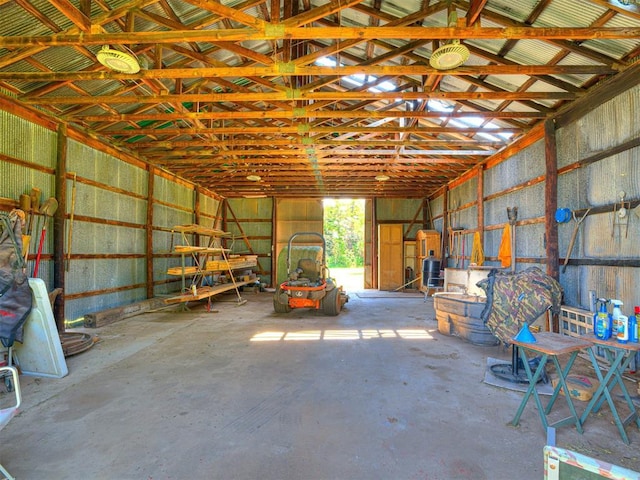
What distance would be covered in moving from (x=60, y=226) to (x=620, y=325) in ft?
26.1

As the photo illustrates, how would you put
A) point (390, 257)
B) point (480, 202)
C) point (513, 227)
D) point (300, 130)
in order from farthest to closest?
point (390, 257) → point (480, 202) → point (513, 227) → point (300, 130)

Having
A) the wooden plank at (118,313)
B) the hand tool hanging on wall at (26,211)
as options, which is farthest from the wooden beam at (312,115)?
the wooden plank at (118,313)

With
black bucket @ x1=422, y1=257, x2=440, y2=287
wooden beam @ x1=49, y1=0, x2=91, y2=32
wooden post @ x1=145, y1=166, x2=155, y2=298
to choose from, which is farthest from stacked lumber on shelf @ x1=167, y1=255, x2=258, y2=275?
black bucket @ x1=422, y1=257, x2=440, y2=287

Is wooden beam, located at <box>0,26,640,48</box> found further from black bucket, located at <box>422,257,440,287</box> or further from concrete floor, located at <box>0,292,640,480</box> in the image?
black bucket, located at <box>422,257,440,287</box>

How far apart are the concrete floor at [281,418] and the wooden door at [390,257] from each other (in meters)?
8.48

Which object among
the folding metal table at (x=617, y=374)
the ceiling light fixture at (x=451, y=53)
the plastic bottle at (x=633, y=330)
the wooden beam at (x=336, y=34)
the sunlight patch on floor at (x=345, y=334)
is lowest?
the sunlight patch on floor at (x=345, y=334)

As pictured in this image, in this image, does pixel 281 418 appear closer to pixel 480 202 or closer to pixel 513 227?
pixel 513 227

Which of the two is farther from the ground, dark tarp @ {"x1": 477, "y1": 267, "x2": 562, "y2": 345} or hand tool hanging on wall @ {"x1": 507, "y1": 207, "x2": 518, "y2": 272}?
hand tool hanging on wall @ {"x1": 507, "y1": 207, "x2": 518, "y2": 272}

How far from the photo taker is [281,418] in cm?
297

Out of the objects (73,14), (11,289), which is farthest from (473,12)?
(11,289)

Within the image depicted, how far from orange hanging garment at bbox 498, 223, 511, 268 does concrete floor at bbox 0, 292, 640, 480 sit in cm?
268

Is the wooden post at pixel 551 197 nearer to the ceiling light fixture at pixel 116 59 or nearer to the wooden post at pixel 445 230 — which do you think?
the wooden post at pixel 445 230

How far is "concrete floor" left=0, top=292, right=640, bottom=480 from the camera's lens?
231cm

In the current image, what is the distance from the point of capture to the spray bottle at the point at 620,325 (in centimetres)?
274
